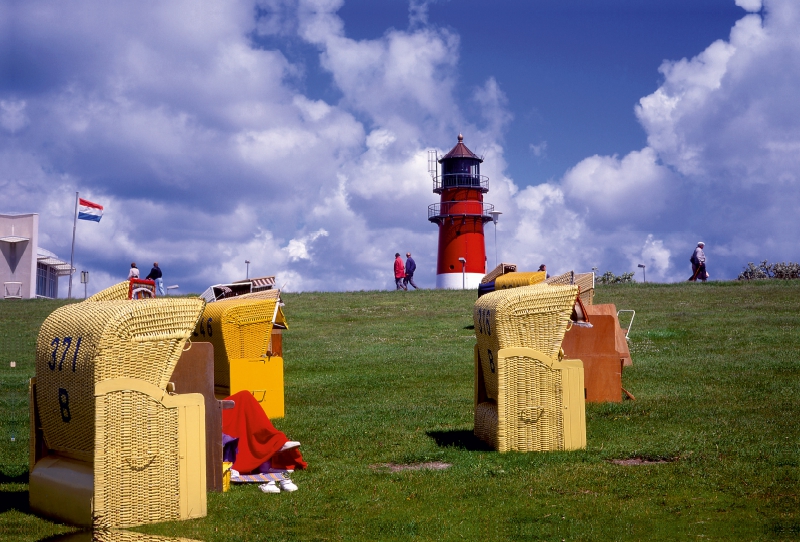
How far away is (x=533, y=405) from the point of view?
9.29 metres

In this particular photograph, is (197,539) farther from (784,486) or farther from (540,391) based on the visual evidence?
(784,486)

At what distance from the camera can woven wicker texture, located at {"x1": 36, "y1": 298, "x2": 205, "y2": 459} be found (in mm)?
6480

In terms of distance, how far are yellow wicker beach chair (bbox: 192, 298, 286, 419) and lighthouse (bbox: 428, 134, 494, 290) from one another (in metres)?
39.5

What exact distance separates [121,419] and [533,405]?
14.9ft

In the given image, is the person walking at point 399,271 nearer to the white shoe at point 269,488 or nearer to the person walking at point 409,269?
the person walking at point 409,269

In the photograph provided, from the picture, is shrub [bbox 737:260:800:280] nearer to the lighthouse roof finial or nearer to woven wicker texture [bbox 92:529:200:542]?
Result: the lighthouse roof finial

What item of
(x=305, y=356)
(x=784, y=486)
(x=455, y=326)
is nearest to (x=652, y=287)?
(x=455, y=326)

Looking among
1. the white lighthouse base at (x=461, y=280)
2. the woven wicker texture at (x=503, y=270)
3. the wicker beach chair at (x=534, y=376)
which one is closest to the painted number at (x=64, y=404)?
the wicker beach chair at (x=534, y=376)

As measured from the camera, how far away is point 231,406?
8.05 m

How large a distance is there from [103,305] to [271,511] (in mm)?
2169

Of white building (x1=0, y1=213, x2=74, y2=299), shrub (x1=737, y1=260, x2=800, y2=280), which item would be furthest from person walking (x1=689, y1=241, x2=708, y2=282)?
white building (x1=0, y1=213, x2=74, y2=299)

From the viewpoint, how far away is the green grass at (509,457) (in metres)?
6.61

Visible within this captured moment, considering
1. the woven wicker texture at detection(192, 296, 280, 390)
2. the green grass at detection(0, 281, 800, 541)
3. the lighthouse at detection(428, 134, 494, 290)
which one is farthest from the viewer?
the lighthouse at detection(428, 134, 494, 290)

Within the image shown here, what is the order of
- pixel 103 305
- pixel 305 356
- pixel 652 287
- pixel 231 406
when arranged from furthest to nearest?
pixel 652 287, pixel 305 356, pixel 231 406, pixel 103 305
